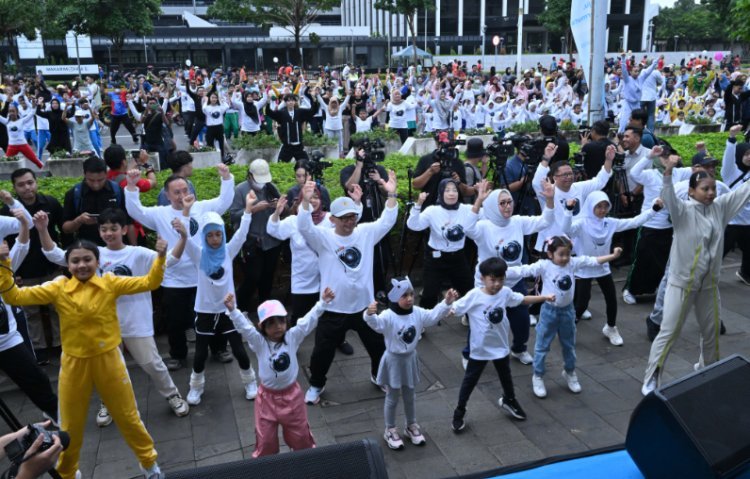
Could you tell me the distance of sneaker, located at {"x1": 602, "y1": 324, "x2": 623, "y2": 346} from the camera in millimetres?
6711

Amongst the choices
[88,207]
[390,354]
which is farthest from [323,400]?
[88,207]

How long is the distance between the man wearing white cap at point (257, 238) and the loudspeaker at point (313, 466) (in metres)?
3.99

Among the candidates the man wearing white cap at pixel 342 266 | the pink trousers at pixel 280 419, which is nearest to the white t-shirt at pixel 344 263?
the man wearing white cap at pixel 342 266

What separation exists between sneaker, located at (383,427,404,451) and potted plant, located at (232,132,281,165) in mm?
9453

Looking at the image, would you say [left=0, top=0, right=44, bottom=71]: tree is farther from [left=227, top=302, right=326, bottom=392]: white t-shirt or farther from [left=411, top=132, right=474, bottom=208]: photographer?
[left=227, top=302, right=326, bottom=392]: white t-shirt

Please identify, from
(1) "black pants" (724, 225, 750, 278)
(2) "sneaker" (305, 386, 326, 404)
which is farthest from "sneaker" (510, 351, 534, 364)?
(1) "black pants" (724, 225, 750, 278)

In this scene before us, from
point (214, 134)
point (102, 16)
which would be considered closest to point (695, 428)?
point (214, 134)

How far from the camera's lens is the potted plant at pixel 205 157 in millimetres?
13992

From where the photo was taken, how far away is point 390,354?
4902mm

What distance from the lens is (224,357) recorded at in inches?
255

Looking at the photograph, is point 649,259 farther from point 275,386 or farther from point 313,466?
point 313,466

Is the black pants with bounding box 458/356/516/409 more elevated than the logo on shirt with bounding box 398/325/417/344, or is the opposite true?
the logo on shirt with bounding box 398/325/417/344

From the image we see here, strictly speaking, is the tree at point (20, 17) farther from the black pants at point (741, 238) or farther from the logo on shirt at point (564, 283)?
the logo on shirt at point (564, 283)

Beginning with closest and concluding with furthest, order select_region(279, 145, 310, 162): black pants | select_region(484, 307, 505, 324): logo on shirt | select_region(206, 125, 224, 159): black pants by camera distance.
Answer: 1. select_region(484, 307, 505, 324): logo on shirt
2. select_region(279, 145, 310, 162): black pants
3. select_region(206, 125, 224, 159): black pants
